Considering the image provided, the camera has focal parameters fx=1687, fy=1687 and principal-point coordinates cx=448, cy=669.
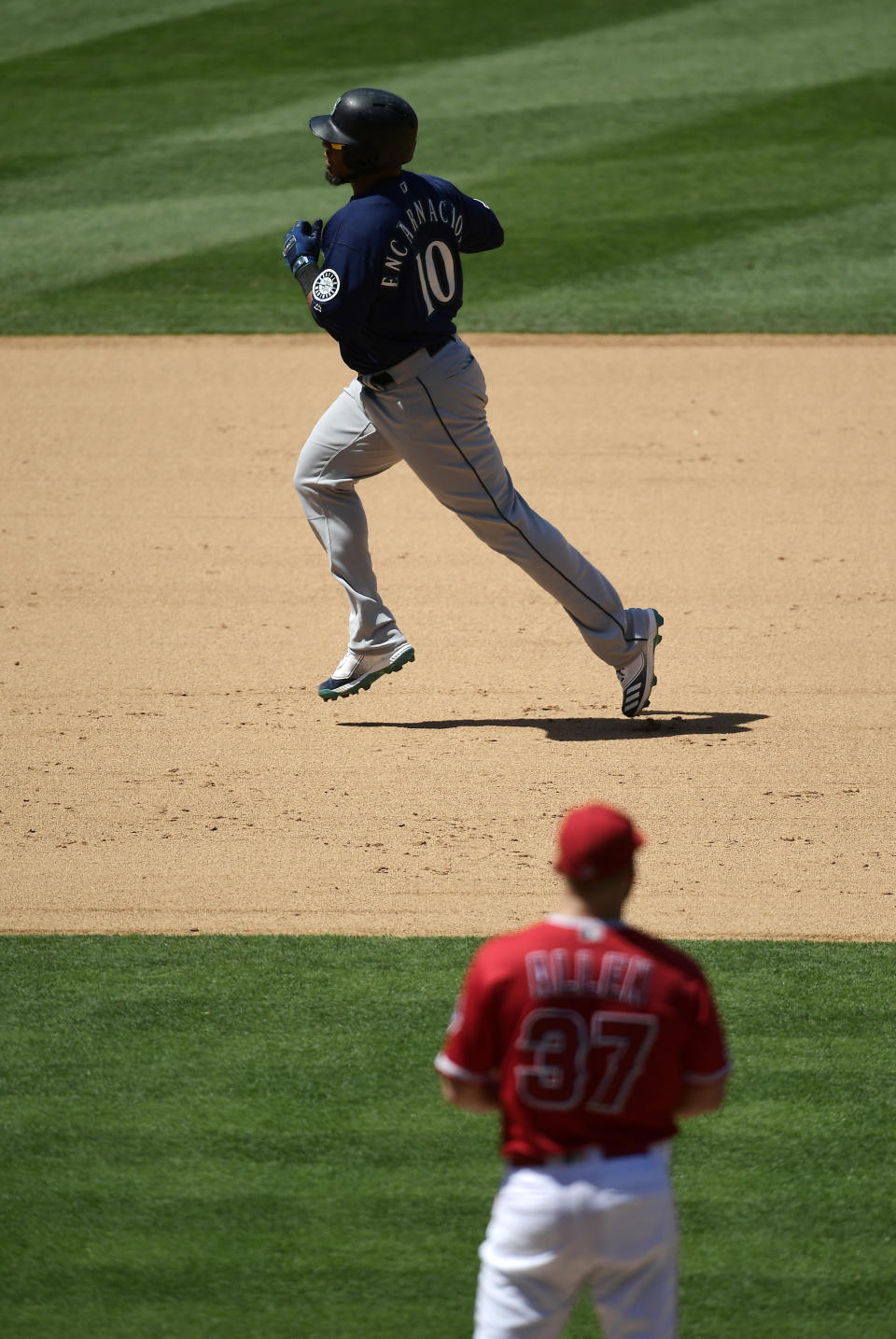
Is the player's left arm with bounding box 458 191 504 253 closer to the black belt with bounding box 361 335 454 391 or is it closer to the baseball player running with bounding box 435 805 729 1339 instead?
the black belt with bounding box 361 335 454 391

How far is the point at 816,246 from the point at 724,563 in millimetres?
6298

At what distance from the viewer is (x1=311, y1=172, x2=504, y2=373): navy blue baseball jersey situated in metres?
5.87

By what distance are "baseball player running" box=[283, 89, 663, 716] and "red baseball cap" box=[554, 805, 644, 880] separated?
3598mm

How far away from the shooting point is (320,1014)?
15.2ft

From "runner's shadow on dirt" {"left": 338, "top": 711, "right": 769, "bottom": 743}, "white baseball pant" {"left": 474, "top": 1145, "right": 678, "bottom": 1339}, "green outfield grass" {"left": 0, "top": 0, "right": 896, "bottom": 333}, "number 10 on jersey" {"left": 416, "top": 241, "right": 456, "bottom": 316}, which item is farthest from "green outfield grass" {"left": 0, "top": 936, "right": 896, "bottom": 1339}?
"green outfield grass" {"left": 0, "top": 0, "right": 896, "bottom": 333}

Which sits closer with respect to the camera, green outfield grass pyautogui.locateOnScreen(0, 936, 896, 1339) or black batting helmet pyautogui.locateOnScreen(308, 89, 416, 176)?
green outfield grass pyautogui.locateOnScreen(0, 936, 896, 1339)

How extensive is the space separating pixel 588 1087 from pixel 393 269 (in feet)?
12.7

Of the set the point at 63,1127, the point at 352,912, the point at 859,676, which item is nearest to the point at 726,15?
the point at 859,676

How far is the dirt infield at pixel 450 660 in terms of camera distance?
5434mm

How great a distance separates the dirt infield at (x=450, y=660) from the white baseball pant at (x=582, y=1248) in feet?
8.04

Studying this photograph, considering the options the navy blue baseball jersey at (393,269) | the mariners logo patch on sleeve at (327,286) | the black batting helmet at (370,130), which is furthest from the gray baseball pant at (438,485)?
the black batting helmet at (370,130)

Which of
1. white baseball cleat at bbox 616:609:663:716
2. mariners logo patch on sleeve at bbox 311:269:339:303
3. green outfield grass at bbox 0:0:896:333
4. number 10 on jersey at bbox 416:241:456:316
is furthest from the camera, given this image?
green outfield grass at bbox 0:0:896:333

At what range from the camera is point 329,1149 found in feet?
13.2

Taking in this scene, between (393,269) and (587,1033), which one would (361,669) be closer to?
(393,269)
